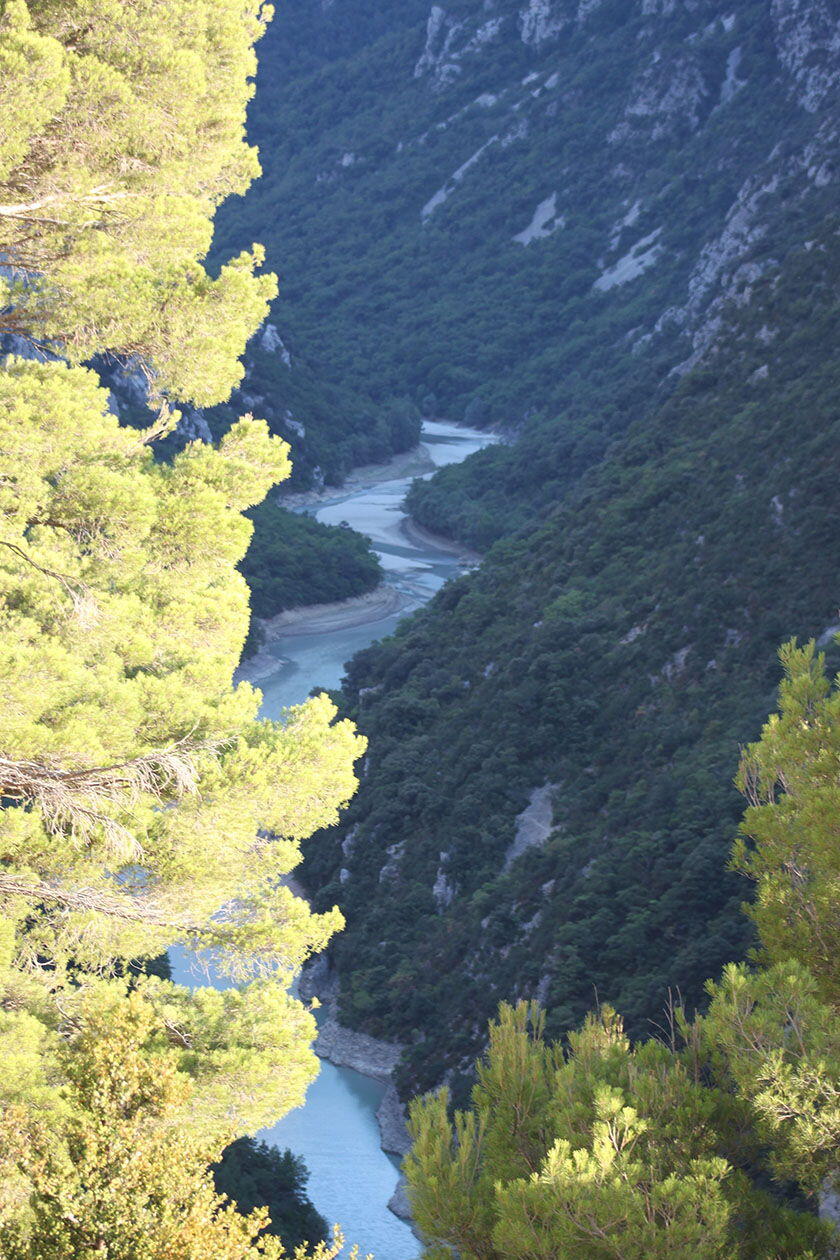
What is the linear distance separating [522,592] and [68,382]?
41828 mm

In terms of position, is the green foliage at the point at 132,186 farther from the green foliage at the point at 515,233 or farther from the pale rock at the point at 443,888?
the green foliage at the point at 515,233

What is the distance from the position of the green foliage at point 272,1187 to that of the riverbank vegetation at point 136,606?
14.1 meters

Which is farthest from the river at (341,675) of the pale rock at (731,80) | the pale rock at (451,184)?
the pale rock at (451,184)

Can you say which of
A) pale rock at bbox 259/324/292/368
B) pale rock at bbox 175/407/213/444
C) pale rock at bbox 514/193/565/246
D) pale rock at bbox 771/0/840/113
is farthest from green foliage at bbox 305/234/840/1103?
pale rock at bbox 514/193/565/246

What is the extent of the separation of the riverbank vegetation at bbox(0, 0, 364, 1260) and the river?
202 cm

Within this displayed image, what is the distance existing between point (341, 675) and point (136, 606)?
58733 mm

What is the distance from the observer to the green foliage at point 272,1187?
2958 centimetres

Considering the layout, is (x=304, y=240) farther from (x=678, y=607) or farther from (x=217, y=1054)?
(x=217, y=1054)

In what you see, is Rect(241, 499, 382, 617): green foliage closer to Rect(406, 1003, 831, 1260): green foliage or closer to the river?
the river

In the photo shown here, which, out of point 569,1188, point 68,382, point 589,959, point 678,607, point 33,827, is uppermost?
point 68,382

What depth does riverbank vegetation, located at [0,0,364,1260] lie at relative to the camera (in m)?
15.0

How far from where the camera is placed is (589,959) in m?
35.8

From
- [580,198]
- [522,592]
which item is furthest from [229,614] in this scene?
[580,198]

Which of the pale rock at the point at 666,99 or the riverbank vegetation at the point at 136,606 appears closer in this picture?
the riverbank vegetation at the point at 136,606
